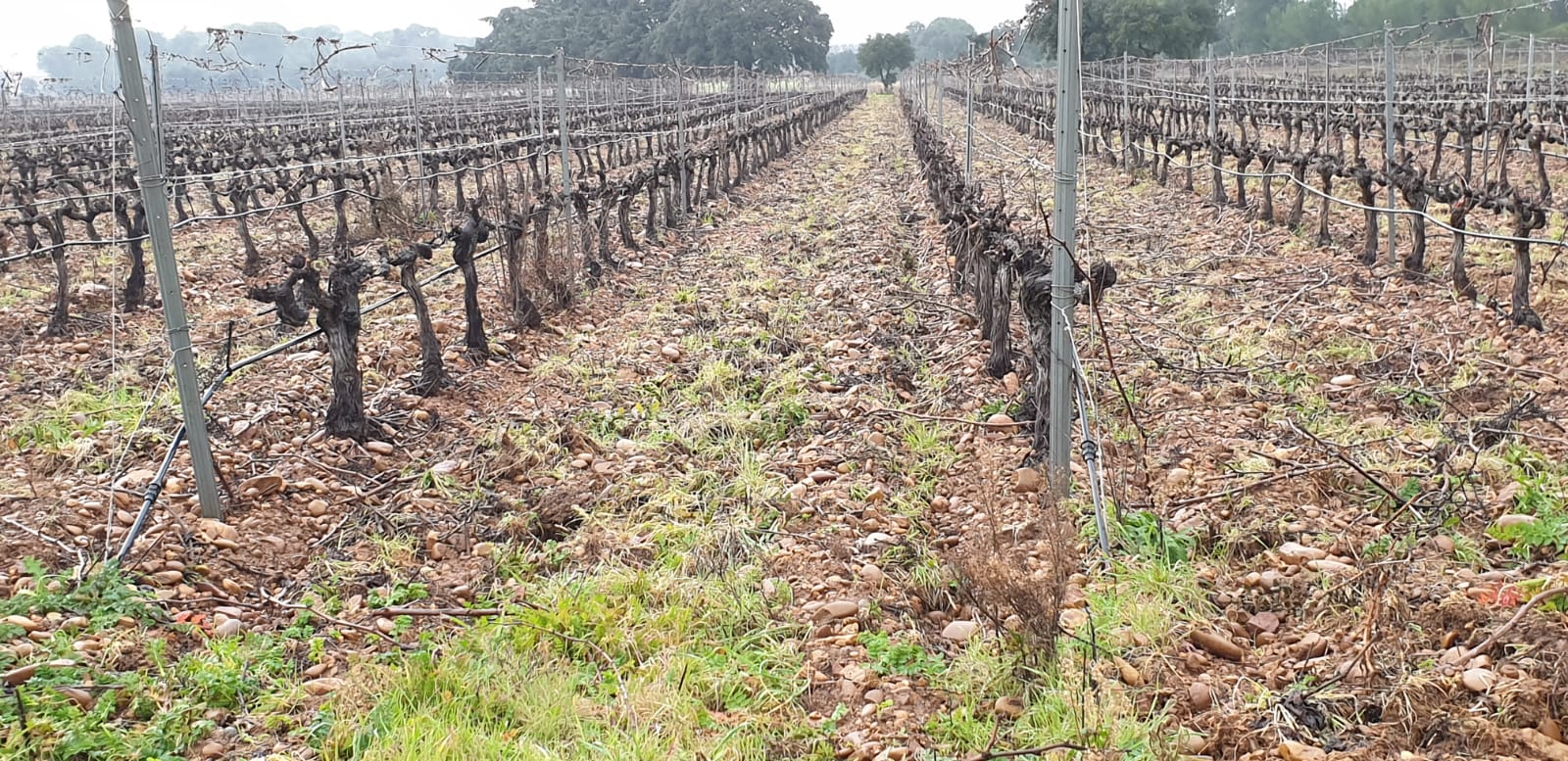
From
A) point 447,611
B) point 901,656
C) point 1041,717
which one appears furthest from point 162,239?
point 1041,717

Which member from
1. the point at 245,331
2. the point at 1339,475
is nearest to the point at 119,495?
the point at 245,331

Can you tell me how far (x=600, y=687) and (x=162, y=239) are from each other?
275 centimetres

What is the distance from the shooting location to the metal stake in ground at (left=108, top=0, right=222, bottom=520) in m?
4.52

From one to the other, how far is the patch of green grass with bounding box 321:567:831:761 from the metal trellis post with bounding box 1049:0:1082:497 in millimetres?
1519

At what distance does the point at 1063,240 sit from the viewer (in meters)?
4.54

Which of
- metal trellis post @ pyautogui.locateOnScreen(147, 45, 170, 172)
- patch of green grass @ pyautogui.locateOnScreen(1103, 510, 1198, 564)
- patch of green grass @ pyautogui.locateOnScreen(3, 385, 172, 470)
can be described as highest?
metal trellis post @ pyautogui.locateOnScreen(147, 45, 170, 172)

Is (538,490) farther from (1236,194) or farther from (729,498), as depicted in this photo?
(1236,194)

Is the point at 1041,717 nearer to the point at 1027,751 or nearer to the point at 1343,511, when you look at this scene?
the point at 1027,751

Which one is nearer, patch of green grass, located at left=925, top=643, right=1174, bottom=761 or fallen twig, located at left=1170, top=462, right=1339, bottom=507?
patch of green grass, located at left=925, top=643, right=1174, bottom=761

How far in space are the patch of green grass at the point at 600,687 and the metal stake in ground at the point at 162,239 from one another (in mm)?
1784

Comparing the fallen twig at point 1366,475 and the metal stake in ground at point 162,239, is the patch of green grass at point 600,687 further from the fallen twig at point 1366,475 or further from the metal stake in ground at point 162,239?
the fallen twig at point 1366,475

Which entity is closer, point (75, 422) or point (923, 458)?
point (923, 458)

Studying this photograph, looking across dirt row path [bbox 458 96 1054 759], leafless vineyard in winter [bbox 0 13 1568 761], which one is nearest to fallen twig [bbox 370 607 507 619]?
leafless vineyard in winter [bbox 0 13 1568 761]

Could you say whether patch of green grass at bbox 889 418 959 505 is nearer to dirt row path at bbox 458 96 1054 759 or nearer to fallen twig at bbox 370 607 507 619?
dirt row path at bbox 458 96 1054 759
